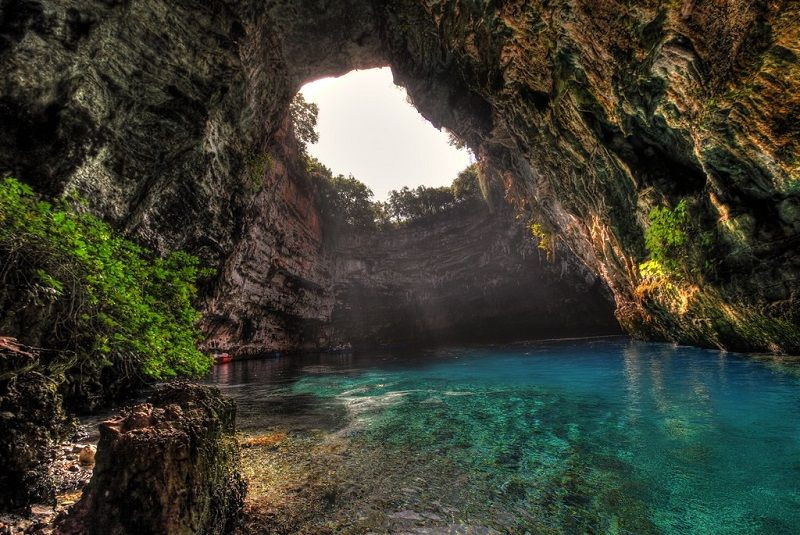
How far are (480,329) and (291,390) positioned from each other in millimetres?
25355

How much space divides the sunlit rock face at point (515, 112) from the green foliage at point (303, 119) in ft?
24.4

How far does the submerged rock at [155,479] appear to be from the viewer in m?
2.06

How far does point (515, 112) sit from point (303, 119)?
56.1ft

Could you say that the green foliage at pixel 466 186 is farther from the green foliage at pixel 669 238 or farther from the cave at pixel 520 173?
the green foliage at pixel 669 238

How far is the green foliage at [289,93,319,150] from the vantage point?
24.2 metres

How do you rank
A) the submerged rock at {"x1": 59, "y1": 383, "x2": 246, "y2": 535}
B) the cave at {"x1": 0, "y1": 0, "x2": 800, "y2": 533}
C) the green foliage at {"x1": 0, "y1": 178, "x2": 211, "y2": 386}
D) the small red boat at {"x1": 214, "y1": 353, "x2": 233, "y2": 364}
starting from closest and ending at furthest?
the submerged rock at {"x1": 59, "y1": 383, "x2": 246, "y2": 535} < the cave at {"x1": 0, "y1": 0, "x2": 800, "y2": 533} < the green foliage at {"x1": 0, "y1": 178, "x2": 211, "y2": 386} < the small red boat at {"x1": 214, "y1": 353, "x2": 233, "y2": 364}

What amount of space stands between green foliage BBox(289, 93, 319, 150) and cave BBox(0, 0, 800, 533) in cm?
696

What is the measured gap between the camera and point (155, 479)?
2119 mm

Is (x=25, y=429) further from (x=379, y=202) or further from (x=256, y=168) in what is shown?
(x=379, y=202)

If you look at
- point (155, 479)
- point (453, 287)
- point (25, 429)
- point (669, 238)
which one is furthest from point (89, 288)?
point (453, 287)

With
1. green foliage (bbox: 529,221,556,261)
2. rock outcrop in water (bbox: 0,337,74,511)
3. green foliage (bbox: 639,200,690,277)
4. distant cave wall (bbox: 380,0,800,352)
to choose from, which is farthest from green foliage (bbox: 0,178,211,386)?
green foliage (bbox: 529,221,556,261)

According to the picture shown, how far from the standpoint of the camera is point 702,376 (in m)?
7.76

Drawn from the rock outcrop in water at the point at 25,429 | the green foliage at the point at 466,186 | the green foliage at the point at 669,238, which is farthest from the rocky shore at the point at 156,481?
the green foliage at the point at 466,186

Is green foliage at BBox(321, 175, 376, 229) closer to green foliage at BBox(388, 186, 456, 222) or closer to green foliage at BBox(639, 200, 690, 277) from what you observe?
green foliage at BBox(388, 186, 456, 222)
